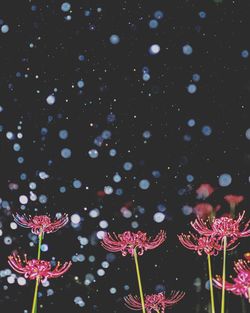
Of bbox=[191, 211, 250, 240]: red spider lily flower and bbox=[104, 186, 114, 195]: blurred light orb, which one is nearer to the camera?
bbox=[191, 211, 250, 240]: red spider lily flower

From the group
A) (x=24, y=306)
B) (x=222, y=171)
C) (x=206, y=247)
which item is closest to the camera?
(x=206, y=247)

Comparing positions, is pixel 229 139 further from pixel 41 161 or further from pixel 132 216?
pixel 41 161

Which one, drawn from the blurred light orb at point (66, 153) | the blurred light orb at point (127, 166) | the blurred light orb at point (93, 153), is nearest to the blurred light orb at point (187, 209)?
Answer: the blurred light orb at point (127, 166)

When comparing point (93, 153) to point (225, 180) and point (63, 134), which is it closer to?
point (63, 134)

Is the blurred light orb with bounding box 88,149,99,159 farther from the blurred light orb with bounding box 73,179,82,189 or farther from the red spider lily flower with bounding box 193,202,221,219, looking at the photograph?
the red spider lily flower with bounding box 193,202,221,219

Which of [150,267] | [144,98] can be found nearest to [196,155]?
[144,98]

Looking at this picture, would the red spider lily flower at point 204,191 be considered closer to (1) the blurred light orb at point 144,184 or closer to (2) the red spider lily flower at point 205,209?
(2) the red spider lily flower at point 205,209

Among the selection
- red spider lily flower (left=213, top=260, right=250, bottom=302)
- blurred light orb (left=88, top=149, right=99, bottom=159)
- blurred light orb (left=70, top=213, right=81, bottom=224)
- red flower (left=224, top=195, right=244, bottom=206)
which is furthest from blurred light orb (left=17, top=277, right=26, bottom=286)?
red spider lily flower (left=213, top=260, right=250, bottom=302)

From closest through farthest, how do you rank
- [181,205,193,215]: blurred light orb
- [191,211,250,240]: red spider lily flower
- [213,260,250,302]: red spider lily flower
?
[213,260,250,302]: red spider lily flower, [191,211,250,240]: red spider lily flower, [181,205,193,215]: blurred light orb
